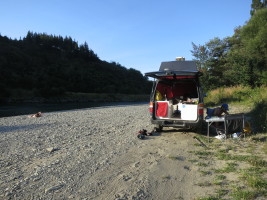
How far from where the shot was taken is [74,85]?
7200cm

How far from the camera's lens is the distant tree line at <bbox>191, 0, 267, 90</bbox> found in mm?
17906

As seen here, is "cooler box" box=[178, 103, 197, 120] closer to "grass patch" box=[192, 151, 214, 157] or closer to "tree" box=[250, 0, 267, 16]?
"grass patch" box=[192, 151, 214, 157]

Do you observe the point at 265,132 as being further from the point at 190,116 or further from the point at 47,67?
the point at 47,67

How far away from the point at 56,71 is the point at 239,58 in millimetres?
67309

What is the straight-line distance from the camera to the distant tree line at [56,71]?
56.6 m

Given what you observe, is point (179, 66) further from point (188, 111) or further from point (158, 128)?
point (158, 128)

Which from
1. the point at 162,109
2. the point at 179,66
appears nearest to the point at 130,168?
the point at 162,109

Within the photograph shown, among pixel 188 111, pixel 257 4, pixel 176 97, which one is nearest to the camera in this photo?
pixel 188 111

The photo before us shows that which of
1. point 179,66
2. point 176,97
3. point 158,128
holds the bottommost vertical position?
point 158,128

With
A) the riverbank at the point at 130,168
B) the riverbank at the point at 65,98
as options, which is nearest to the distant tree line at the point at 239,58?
the riverbank at the point at 130,168

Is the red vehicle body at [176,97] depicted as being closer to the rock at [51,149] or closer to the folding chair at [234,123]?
the folding chair at [234,123]

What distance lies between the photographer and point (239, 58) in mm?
18984

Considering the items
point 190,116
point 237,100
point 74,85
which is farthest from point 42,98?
point 190,116

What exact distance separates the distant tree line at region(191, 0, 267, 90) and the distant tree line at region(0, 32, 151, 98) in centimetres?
4066
